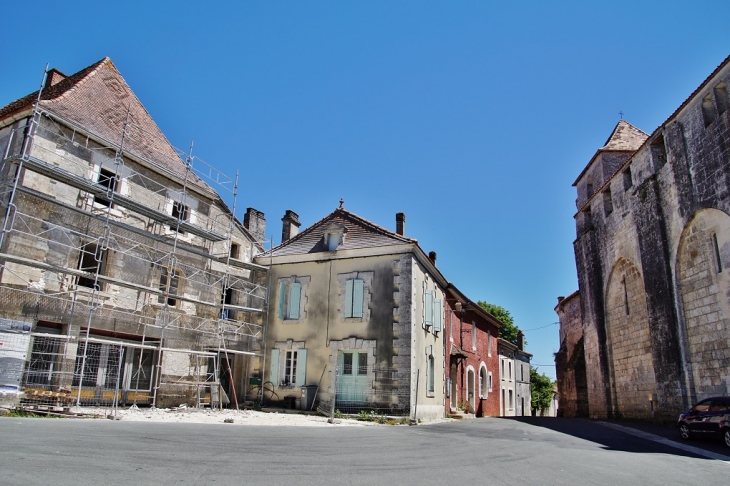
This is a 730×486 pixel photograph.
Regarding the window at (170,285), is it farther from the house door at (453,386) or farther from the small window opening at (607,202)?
the small window opening at (607,202)

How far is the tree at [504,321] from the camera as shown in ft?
147

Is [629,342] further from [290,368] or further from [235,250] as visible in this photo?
[235,250]

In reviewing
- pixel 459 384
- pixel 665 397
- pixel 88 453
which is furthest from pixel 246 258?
pixel 665 397

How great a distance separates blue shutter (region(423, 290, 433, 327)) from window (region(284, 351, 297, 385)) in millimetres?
4887

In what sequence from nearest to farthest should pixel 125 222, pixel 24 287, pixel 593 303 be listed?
pixel 24 287 < pixel 125 222 < pixel 593 303

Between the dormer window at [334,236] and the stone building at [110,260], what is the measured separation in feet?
9.70

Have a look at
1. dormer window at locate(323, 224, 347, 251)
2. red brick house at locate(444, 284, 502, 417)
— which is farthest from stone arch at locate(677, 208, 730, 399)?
dormer window at locate(323, 224, 347, 251)

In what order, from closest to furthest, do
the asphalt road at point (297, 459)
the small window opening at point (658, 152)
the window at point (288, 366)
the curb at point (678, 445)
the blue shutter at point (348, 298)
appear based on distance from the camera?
the asphalt road at point (297, 459) < the curb at point (678, 445) < the small window opening at point (658, 152) < the blue shutter at point (348, 298) < the window at point (288, 366)

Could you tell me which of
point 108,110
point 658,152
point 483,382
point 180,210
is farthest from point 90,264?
point 483,382

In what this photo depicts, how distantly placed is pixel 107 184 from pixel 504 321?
38.2 metres

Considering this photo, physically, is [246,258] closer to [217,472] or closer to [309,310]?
[309,310]

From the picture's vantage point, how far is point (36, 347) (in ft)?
41.0

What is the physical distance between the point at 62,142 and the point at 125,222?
274cm

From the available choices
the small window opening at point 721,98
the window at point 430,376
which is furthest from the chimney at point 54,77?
the small window opening at point 721,98
